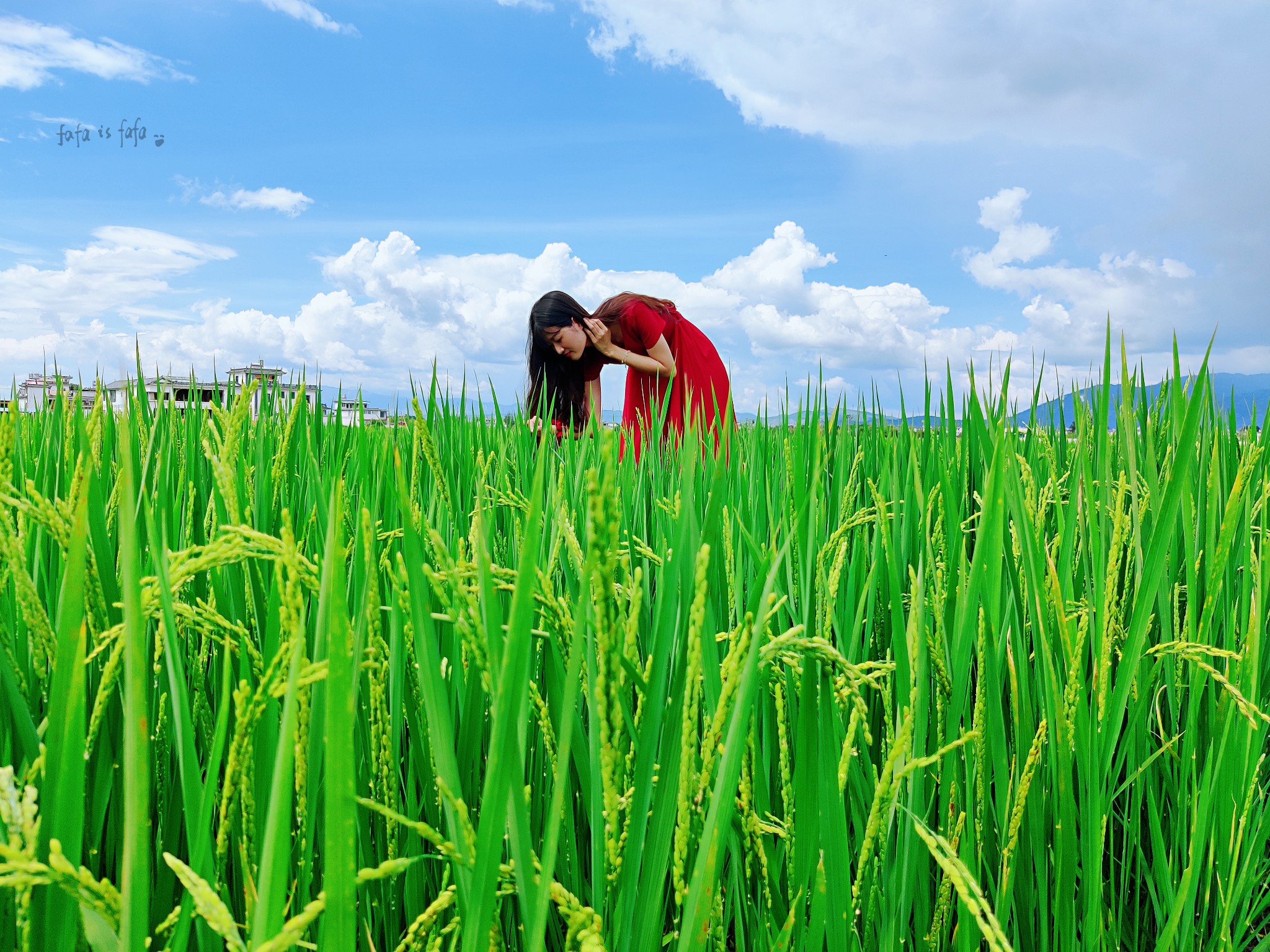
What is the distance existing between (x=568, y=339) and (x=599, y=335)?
0.19 m

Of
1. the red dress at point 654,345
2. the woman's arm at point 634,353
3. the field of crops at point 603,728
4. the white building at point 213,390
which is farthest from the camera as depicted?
the red dress at point 654,345

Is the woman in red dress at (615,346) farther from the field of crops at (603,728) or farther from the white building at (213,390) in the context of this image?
the field of crops at (603,728)

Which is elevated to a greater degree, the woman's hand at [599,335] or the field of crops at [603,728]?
the woman's hand at [599,335]

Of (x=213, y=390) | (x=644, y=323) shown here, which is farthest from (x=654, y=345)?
(x=213, y=390)

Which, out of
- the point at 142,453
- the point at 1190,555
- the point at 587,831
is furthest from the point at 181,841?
the point at 1190,555

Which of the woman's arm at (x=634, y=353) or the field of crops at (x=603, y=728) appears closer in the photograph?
the field of crops at (x=603, y=728)

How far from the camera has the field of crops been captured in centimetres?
37

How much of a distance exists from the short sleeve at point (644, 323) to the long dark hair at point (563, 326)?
0.27 ft

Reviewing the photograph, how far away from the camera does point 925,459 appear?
1.66 meters

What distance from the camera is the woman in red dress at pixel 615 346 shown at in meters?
4.65

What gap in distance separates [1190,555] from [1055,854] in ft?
1.68

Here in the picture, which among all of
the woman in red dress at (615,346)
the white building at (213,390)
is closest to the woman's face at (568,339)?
the woman in red dress at (615,346)

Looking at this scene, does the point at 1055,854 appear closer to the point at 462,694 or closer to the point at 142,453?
the point at 462,694

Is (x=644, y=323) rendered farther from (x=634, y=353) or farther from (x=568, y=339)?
(x=568, y=339)
